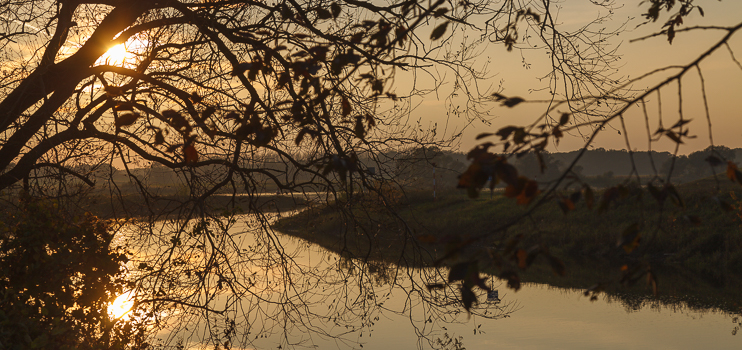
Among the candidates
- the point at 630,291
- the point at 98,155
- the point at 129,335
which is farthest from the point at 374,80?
the point at 630,291

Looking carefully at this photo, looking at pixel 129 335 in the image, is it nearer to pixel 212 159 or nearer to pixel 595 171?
pixel 212 159

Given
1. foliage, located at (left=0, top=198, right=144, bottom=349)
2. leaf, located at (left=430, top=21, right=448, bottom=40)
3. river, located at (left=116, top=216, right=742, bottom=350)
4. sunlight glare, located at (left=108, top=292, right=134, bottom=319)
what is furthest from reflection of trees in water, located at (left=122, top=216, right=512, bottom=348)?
leaf, located at (left=430, top=21, right=448, bottom=40)

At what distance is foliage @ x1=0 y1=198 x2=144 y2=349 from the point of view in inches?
200

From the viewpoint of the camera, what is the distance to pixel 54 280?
554cm

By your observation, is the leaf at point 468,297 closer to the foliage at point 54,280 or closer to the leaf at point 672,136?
the leaf at point 672,136

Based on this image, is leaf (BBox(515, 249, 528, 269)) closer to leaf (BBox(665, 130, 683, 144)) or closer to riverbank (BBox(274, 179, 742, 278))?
leaf (BBox(665, 130, 683, 144))

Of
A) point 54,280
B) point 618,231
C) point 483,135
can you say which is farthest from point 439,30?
point 618,231

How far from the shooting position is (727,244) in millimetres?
15273

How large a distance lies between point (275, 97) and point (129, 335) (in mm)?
3059

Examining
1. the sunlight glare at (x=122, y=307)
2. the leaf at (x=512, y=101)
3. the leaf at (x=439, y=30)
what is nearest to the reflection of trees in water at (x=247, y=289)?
the sunlight glare at (x=122, y=307)

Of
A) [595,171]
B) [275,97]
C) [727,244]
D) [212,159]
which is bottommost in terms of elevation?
[727,244]

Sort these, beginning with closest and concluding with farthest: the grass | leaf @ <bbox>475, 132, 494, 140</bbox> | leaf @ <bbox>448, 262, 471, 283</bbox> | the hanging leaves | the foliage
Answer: leaf @ <bbox>448, 262, 471, 283</bbox> → leaf @ <bbox>475, 132, 494, 140</bbox> → the hanging leaves → the foliage → the grass

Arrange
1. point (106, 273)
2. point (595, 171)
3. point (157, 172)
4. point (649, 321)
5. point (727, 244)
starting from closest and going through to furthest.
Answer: point (106, 273)
point (157, 172)
point (649, 321)
point (727, 244)
point (595, 171)

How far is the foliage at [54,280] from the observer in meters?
5.09
